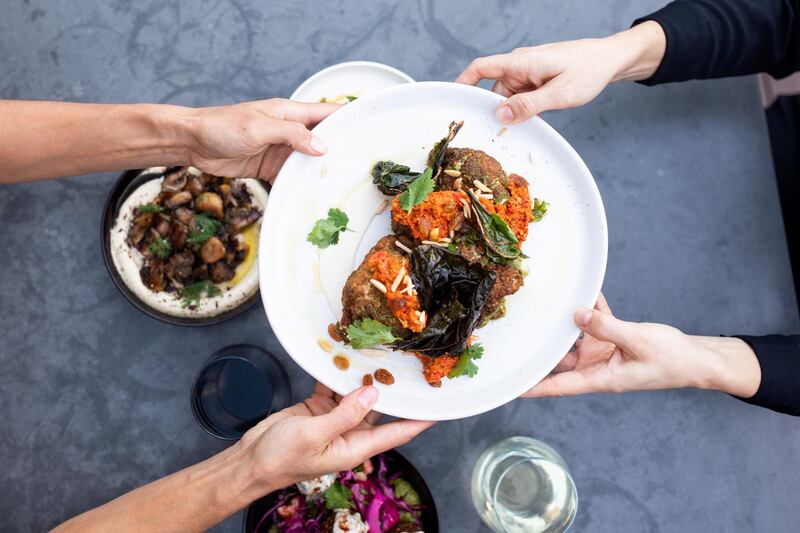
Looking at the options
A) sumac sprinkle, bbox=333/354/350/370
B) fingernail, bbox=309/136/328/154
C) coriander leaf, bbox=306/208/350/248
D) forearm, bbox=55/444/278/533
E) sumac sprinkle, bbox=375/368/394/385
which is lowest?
forearm, bbox=55/444/278/533

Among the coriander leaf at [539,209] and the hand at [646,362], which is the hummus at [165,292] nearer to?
the coriander leaf at [539,209]

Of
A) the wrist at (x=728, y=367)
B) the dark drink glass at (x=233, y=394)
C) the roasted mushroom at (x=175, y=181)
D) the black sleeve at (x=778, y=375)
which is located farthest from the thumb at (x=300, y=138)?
the black sleeve at (x=778, y=375)

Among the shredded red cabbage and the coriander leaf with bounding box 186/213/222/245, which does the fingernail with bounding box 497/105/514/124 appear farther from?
the shredded red cabbage

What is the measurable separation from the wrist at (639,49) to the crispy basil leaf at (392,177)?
1.48m

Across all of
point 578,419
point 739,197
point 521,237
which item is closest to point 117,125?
point 521,237

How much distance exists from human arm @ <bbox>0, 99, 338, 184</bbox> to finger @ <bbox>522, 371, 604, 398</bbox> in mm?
2041

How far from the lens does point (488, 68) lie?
332 cm

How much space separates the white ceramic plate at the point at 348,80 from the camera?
3.98 metres

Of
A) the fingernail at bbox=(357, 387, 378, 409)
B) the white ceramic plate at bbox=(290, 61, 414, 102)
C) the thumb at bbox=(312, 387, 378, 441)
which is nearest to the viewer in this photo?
the thumb at bbox=(312, 387, 378, 441)

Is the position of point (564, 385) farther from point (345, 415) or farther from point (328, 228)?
point (328, 228)

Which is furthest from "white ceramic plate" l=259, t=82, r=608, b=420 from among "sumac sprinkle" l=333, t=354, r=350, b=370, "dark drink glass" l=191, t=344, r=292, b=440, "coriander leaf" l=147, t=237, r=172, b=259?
"coriander leaf" l=147, t=237, r=172, b=259

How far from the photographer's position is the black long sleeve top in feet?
11.9

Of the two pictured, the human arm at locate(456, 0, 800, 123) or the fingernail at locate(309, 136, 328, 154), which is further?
the human arm at locate(456, 0, 800, 123)

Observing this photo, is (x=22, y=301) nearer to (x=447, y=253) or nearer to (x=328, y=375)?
(x=328, y=375)
